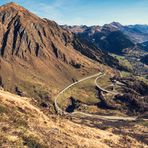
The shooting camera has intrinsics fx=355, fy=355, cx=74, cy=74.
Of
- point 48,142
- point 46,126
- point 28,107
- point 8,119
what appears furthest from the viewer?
point 28,107

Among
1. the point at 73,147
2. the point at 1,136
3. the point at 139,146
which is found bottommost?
the point at 139,146

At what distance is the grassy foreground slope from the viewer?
166 feet

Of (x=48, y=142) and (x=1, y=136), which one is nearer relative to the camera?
(x=1, y=136)

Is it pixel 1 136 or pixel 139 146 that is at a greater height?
pixel 1 136

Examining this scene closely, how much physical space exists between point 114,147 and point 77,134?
7.49 m

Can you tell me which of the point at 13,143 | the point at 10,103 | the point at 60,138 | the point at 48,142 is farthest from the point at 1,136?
the point at 10,103

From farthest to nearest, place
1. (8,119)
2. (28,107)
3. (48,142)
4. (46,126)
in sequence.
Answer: (28,107) → (46,126) → (8,119) → (48,142)

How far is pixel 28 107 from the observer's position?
72.5 metres

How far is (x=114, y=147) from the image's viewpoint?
222 feet

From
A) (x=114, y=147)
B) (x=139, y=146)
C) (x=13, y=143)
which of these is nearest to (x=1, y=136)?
(x=13, y=143)

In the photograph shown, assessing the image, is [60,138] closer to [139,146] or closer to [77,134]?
[77,134]

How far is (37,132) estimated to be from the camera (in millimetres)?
57688

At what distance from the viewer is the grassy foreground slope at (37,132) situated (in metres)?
50.5

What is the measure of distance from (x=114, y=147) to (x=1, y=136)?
26.4 meters
